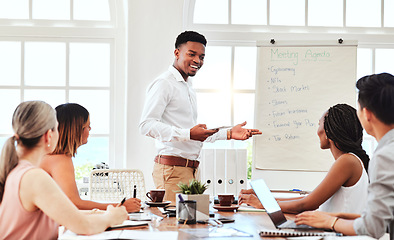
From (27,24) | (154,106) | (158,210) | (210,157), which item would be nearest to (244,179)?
(210,157)

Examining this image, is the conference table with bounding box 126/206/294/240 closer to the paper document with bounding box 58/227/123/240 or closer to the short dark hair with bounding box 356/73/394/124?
the paper document with bounding box 58/227/123/240

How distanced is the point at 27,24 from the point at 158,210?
8.15 feet

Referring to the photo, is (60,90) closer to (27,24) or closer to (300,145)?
(27,24)

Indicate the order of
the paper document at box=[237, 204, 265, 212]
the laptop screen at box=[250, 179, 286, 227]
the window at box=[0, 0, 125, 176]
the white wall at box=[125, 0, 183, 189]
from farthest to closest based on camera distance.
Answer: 1. the window at box=[0, 0, 125, 176]
2. the white wall at box=[125, 0, 183, 189]
3. the paper document at box=[237, 204, 265, 212]
4. the laptop screen at box=[250, 179, 286, 227]

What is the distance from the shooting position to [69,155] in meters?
2.31

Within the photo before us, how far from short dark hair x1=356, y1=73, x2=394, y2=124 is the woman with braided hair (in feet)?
1.59

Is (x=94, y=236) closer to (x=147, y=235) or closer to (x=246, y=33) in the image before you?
(x=147, y=235)

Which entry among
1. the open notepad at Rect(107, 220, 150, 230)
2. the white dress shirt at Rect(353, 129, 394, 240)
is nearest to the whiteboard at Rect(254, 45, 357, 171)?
the open notepad at Rect(107, 220, 150, 230)

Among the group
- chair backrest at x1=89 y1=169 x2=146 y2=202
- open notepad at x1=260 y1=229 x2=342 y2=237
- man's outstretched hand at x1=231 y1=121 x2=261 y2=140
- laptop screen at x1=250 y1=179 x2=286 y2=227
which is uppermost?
man's outstretched hand at x1=231 y1=121 x2=261 y2=140

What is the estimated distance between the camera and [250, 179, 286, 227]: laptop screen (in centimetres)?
199

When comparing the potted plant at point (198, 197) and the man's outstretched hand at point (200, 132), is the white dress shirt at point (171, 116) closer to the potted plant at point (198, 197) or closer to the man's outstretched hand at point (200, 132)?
the man's outstretched hand at point (200, 132)

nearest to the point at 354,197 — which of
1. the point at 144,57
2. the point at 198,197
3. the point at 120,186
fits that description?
the point at 198,197

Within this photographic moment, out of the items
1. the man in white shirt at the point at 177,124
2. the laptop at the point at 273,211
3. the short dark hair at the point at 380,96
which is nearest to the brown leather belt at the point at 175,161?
the man in white shirt at the point at 177,124

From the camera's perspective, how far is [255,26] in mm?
4340
